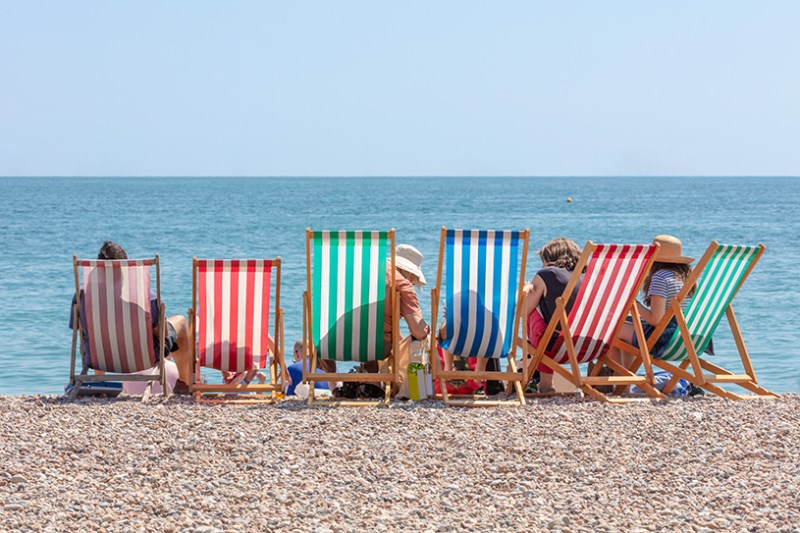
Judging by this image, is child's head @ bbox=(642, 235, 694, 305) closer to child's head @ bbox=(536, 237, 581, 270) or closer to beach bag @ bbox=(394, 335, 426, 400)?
child's head @ bbox=(536, 237, 581, 270)

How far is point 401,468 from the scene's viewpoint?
13.0ft

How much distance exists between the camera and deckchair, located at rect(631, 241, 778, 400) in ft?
17.9

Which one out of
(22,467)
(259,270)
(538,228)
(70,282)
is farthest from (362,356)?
(538,228)

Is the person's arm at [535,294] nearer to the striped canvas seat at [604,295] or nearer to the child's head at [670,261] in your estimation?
the striped canvas seat at [604,295]

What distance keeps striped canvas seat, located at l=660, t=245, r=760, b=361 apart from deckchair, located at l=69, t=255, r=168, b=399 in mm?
2855

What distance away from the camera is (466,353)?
5480mm

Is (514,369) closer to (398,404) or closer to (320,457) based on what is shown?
(398,404)

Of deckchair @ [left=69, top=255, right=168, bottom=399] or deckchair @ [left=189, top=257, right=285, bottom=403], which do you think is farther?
deckchair @ [left=189, top=257, right=285, bottom=403]

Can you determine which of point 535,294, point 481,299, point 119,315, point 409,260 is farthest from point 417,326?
point 119,315

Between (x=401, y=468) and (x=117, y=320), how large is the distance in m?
2.16

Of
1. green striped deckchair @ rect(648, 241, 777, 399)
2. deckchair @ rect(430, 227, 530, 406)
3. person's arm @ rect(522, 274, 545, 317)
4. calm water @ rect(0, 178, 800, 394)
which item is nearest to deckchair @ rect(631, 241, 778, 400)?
green striped deckchair @ rect(648, 241, 777, 399)

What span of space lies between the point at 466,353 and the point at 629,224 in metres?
33.4

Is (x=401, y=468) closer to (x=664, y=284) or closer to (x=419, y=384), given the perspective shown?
(x=419, y=384)

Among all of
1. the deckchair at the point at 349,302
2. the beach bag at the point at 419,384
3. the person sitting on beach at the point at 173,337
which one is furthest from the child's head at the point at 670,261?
the person sitting on beach at the point at 173,337
